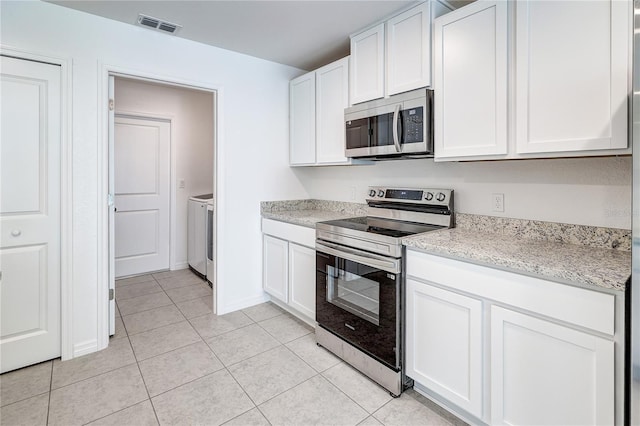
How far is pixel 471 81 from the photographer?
1803 mm

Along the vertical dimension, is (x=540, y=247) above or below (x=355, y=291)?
above

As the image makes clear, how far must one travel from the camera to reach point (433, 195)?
90.9 inches

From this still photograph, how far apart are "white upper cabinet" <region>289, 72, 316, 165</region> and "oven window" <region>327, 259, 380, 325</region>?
1202 mm

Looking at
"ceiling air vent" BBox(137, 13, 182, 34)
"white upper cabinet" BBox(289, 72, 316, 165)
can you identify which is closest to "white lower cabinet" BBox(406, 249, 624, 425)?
"white upper cabinet" BBox(289, 72, 316, 165)

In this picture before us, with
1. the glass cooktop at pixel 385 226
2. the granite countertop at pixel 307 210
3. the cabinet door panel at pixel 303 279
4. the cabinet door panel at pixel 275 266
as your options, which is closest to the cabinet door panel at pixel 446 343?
the glass cooktop at pixel 385 226

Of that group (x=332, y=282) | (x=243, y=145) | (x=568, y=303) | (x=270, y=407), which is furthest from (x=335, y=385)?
(x=243, y=145)

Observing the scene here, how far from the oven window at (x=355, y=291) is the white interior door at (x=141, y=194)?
9.65 ft

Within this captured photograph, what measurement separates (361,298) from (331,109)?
5.22 ft

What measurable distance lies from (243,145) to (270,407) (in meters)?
2.17

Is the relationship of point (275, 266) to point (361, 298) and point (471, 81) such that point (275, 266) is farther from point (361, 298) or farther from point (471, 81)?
point (471, 81)

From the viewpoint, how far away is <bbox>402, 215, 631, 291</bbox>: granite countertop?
1.24 m

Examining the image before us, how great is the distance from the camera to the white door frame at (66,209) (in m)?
2.19

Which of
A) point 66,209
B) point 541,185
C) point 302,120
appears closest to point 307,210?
point 302,120

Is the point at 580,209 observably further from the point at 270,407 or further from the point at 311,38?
the point at 311,38
